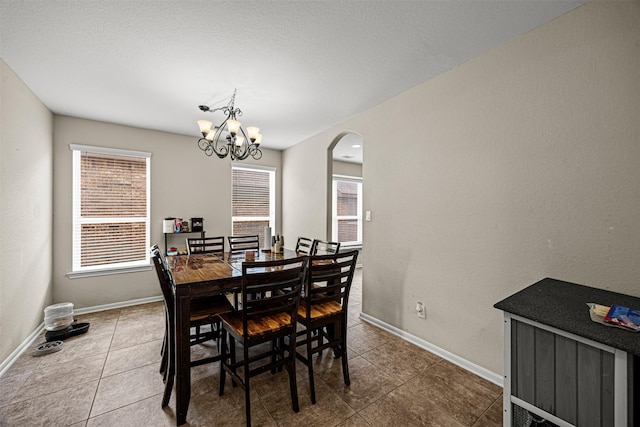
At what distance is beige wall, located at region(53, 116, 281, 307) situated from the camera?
3373 millimetres

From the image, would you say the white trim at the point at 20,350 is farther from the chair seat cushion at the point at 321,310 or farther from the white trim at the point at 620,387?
the white trim at the point at 620,387

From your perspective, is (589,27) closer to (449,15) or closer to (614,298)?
(449,15)

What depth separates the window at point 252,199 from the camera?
4.80m

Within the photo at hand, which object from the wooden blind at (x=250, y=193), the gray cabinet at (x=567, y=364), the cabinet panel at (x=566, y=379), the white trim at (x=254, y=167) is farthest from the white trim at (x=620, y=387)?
the white trim at (x=254, y=167)

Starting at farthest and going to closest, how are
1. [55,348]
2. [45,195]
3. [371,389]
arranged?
[45,195] → [55,348] → [371,389]

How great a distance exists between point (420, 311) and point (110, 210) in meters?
4.23

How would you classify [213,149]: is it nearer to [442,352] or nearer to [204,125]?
[204,125]

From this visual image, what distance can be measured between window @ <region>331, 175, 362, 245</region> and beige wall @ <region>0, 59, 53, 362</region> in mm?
4711

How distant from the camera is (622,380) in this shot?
99 centimetres

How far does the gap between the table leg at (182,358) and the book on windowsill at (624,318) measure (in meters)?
2.19

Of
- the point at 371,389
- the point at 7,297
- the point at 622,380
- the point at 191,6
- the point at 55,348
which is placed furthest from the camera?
the point at 55,348

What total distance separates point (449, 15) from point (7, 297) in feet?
13.6

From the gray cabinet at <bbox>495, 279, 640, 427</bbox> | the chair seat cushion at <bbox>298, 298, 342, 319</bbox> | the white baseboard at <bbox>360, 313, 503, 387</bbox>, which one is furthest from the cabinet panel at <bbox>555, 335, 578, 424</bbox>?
the chair seat cushion at <bbox>298, 298, 342, 319</bbox>

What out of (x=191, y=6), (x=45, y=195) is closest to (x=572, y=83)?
(x=191, y=6)
